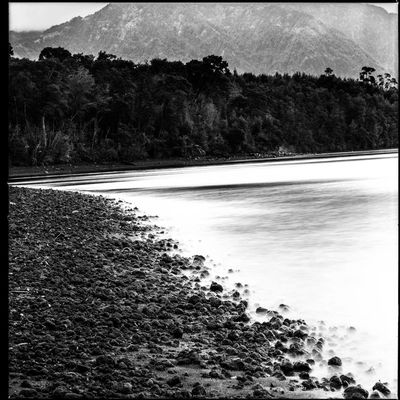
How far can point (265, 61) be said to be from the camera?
193 metres

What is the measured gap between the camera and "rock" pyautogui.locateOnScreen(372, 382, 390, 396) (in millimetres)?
5199

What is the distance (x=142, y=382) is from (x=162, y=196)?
983 inches

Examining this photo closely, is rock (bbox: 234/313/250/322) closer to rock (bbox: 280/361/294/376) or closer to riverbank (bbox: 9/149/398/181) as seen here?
rock (bbox: 280/361/294/376)

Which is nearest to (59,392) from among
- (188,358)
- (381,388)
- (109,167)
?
(188,358)

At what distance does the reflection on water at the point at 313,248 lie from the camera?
7.34 meters

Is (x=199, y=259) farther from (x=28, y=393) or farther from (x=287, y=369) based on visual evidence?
(x=28, y=393)

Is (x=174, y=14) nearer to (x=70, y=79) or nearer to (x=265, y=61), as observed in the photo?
(x=265, y=61)

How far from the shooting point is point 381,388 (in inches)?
206

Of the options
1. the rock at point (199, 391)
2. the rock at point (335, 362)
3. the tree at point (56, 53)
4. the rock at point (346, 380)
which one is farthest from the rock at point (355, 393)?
the tree at point (56, 53)

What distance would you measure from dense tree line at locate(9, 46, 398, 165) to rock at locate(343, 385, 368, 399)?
50.6 metres

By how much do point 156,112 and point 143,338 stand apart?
6257 centimetres

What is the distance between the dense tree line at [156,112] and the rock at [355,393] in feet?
166

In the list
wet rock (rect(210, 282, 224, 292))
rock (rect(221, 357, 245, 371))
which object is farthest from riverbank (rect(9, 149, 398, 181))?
rock (rect(221, 357, 245, 371))

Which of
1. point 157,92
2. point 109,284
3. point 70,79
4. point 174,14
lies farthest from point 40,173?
point 174,14
